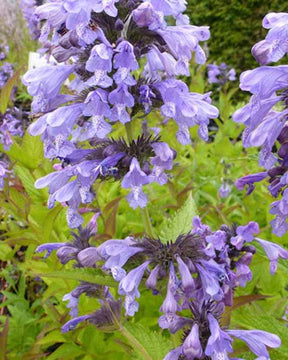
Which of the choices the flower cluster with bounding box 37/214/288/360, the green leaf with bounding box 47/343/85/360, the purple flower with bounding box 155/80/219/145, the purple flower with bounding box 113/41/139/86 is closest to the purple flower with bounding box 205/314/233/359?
the flower cluster with bounding box 37/214/288/360

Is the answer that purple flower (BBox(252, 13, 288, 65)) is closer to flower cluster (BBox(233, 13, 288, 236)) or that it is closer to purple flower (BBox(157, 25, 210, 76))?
flower cluster (BBox(233, 13, 288, 236))

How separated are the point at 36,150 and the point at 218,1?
6442 millimetres

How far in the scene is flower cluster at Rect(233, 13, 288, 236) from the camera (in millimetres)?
1051

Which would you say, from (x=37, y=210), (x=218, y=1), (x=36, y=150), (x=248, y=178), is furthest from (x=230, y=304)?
(x=218, y=1)

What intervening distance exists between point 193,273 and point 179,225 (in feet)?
0.69

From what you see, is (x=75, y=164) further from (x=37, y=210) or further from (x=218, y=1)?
(x=218, y=1)

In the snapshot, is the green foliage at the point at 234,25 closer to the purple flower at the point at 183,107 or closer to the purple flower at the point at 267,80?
the purple flower at the point at 183,107

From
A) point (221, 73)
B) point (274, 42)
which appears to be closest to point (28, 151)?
point (274, 42)

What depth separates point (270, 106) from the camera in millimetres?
1186

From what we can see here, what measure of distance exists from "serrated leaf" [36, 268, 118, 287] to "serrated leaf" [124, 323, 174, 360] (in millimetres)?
191

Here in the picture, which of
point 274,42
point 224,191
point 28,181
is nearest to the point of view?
point 274,42

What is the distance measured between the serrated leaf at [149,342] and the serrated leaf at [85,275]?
191 mm

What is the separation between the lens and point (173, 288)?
1.33 metres

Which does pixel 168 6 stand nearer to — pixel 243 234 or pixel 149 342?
pixel 243 234
